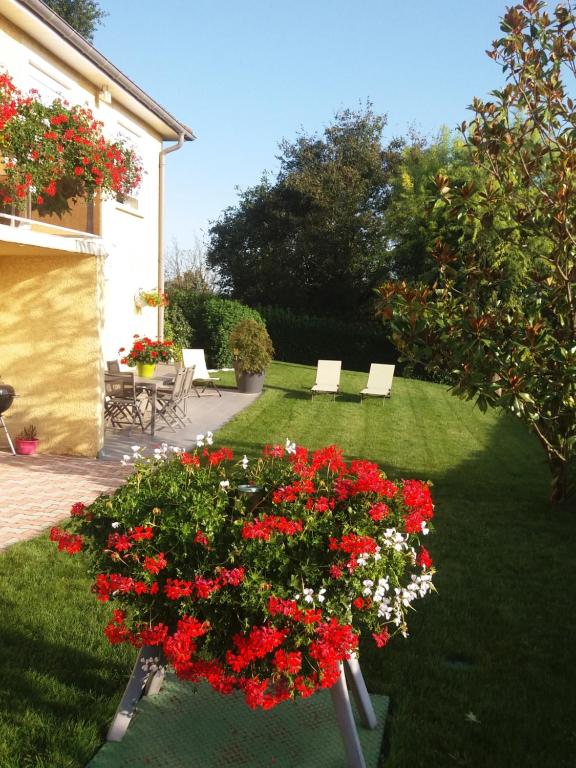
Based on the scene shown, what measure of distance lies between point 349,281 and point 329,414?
16293 millimetres

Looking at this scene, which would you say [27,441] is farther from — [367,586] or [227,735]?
[367,586]

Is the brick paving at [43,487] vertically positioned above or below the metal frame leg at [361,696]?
below

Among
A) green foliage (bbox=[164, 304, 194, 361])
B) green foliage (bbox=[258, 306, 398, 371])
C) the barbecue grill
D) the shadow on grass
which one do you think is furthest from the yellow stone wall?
green foliage (bbox=[258, 306, 398, 371])

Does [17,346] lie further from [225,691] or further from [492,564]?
[225,691]

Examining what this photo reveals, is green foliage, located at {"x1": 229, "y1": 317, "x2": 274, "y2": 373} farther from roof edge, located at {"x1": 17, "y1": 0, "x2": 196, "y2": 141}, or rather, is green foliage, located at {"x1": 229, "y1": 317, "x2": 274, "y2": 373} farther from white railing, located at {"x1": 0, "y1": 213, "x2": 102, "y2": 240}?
white railing, located at {"x1": 0, "y1": 213, "x2": 102, "y2": 240}

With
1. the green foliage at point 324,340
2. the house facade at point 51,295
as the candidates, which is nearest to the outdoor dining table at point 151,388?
the house facade at point 51,295

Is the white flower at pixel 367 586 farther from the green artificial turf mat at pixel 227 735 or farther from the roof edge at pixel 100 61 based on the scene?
the roof edge at pixel 100 61

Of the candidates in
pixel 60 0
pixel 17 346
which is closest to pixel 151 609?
pixel 17 346

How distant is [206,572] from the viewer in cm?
302

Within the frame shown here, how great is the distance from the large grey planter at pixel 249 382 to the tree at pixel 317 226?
45.5 feet

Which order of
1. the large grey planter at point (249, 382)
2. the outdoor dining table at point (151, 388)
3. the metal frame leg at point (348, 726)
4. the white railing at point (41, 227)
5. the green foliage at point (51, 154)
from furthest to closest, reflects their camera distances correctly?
the large grey planter at point (249, 382) → the outdoor dining table at point (151, 388) → the white railing at point (41, 227) → the green foliage at point (51, 154) → the metal frame leg at point (348, 726)

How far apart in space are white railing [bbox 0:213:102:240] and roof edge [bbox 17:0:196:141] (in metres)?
3.62

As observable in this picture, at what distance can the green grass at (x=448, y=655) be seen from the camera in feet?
11.6

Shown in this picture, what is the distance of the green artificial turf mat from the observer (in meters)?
3.41
